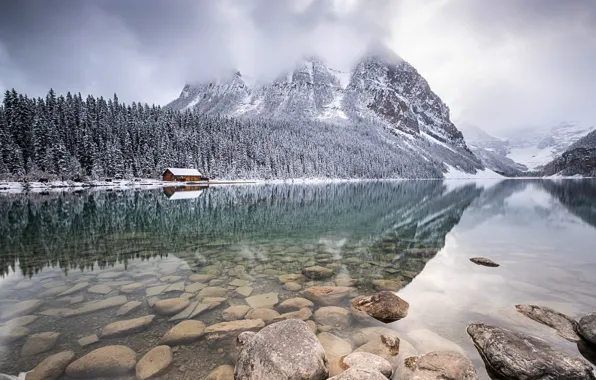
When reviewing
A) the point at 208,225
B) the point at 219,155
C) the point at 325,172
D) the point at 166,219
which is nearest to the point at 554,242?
the point at 208,225

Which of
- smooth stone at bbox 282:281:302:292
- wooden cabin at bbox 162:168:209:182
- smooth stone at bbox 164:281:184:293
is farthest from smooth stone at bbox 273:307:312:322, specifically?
wooden cabin at bbox 162:168:209:182

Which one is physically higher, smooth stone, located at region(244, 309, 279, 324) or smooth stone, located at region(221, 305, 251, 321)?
smooth stone, located at region(221, 305, 251, 321)

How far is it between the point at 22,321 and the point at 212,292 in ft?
17.3

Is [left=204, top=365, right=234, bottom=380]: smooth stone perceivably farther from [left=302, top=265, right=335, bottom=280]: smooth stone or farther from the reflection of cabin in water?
the reflection of cabin in water

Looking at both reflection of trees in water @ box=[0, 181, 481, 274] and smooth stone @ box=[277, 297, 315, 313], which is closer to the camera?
smooth stone @ box=[277, 297, 315, 313]

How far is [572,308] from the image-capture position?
10031 mm

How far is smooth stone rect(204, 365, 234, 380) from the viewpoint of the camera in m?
5.98

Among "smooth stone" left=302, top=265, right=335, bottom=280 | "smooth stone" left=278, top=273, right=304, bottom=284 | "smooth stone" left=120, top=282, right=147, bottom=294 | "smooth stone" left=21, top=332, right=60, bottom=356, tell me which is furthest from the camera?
"smooth stone" left=302, top=265, right=335, bottom=280

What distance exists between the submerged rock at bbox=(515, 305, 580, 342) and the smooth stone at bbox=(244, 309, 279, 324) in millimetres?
8342

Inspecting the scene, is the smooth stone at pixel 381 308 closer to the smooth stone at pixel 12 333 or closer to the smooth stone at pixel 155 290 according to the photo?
the smooth stone at pixel 155 290

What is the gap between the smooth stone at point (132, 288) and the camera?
1031cm

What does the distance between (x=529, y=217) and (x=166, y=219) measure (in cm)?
3918

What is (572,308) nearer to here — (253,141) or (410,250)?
(410,250)

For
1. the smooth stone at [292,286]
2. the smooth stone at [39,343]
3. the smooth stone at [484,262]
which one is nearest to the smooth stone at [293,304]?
the smooth stone at [292,286]
